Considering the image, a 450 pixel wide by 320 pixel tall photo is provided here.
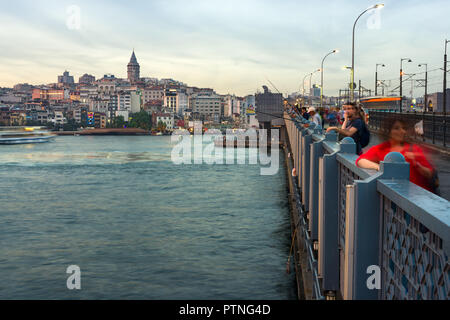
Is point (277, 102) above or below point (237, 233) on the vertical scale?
above

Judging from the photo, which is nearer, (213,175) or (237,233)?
(237,233)

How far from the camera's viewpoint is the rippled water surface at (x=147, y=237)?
14.5 meters

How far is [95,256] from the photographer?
1766 cm

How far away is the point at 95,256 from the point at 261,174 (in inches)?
1083

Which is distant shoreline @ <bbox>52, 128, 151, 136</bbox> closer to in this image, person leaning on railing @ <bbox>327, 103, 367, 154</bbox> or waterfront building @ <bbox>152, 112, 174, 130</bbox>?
waterfront building @ <bbox>152, 112, 174, 130</bbox>

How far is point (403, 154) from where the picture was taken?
3402 mm

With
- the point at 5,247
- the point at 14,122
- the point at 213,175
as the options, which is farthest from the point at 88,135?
the point at 5,247

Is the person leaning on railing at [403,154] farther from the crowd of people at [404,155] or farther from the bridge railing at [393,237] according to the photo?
the bridge railing at [393,237]

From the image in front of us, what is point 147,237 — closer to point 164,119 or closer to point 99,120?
point 164,119

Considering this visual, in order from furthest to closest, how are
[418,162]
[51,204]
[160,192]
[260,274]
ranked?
[160,192]
[51,204]
[260,274]
[418,162]

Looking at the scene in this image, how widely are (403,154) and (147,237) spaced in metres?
17.9

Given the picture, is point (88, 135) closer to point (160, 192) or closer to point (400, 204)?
point (160, 192)

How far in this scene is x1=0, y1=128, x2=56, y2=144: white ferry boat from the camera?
101 metres

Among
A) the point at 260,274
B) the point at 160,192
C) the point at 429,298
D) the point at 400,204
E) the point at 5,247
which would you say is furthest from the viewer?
the point at 160,192
